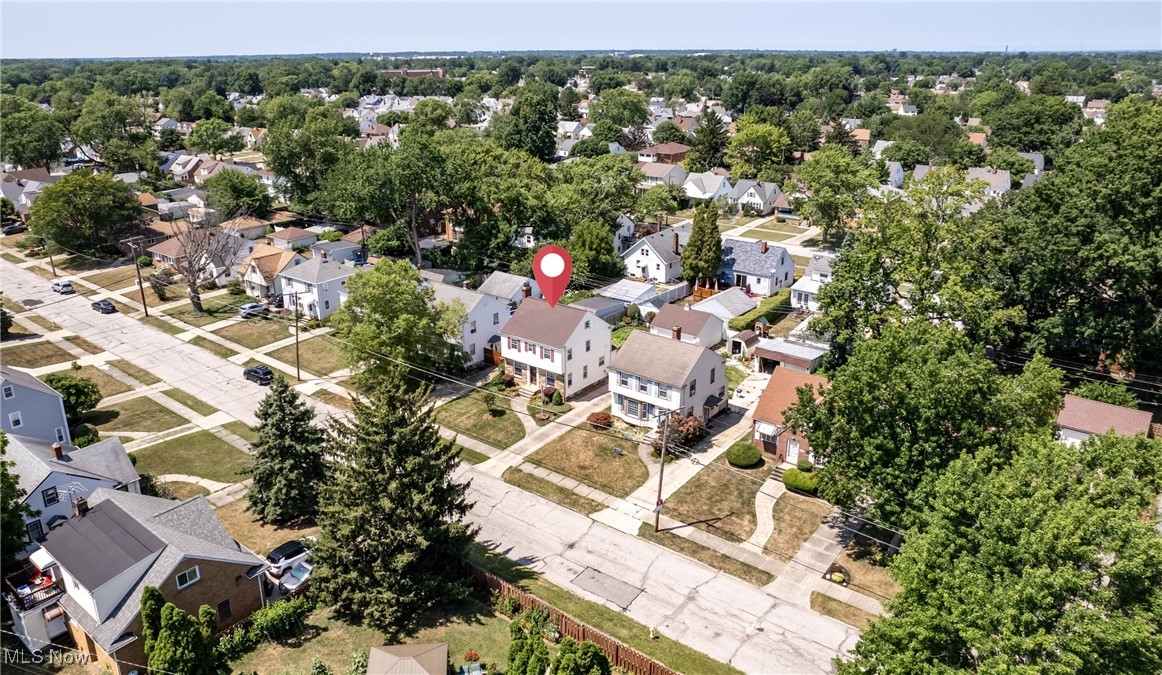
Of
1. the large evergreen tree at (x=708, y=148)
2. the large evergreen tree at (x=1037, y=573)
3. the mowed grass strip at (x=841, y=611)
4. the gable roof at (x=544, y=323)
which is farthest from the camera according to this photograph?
the large evergreen tree at (x=708, y=148)

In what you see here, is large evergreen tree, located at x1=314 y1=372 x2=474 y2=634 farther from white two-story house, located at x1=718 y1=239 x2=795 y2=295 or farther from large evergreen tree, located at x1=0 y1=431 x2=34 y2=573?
white two-story house, located at x1=718 y1=239 x2=795 y2=295

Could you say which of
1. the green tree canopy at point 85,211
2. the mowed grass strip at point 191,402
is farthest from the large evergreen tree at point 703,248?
the green tree canopy at point 85,211

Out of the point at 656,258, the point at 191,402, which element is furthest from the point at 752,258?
the point at 191,402

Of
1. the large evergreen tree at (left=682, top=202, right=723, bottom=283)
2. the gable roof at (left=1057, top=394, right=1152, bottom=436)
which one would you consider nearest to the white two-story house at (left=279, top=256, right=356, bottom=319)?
the large evergreen tree at (left=682, top=202, right=723, bottom=283)

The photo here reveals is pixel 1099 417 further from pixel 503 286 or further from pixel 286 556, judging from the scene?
pixel 286 556

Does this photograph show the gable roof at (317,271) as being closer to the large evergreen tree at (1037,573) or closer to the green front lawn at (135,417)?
the green front lawn at (135,417)

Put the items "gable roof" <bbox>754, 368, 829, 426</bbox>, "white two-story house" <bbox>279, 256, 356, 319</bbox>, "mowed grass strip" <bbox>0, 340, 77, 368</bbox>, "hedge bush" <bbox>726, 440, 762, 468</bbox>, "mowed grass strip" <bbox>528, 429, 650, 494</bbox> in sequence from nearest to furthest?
"mowed grass strip" <bbox>528, 429, 650, 494</bbox> → "hedge bush" <bbox>726, 440, 762, 468</bbox> → "gable roof" <bbox>754, 368, 829, 426</bbox> → "mowed grass strip" <bbox>0, 340, 77, 368</bbox> → "white two-story house" <bbox>279, 256, 356, 319</bbox>
